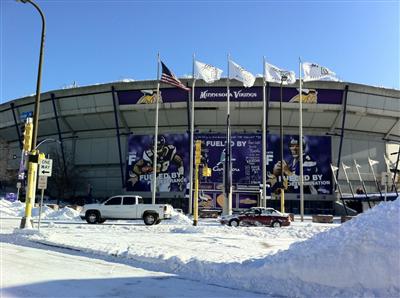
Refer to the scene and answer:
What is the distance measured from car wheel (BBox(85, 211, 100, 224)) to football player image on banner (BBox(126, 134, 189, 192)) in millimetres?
25733

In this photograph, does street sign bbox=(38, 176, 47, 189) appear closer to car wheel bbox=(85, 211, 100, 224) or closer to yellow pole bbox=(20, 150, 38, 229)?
yellow pole bbox=(20, 150, 38, 229)

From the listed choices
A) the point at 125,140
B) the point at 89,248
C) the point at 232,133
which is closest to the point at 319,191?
the point at 232,133

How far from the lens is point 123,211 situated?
2789 cm

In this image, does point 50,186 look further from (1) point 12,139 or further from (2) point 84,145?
(1) point 12,139

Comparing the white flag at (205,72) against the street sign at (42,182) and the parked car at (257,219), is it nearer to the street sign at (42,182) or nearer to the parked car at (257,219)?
the parked car at (257,219)

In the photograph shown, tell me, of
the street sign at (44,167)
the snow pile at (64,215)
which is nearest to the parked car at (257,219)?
the snow pile at (64,215)

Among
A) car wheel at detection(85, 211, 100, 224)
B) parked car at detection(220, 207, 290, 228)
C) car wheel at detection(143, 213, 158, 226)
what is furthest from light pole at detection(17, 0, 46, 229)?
parked car at detection(220, 207, 290, 228)

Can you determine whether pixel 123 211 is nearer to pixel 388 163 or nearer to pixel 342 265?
pixel 342 265

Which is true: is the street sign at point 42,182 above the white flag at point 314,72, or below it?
below

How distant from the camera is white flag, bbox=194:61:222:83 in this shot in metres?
36.3

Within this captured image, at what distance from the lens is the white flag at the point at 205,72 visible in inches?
1430

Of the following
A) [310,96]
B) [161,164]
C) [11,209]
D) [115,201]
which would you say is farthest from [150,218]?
[310,96]

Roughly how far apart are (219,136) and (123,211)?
1082 inches

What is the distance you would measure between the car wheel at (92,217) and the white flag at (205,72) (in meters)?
14.6
